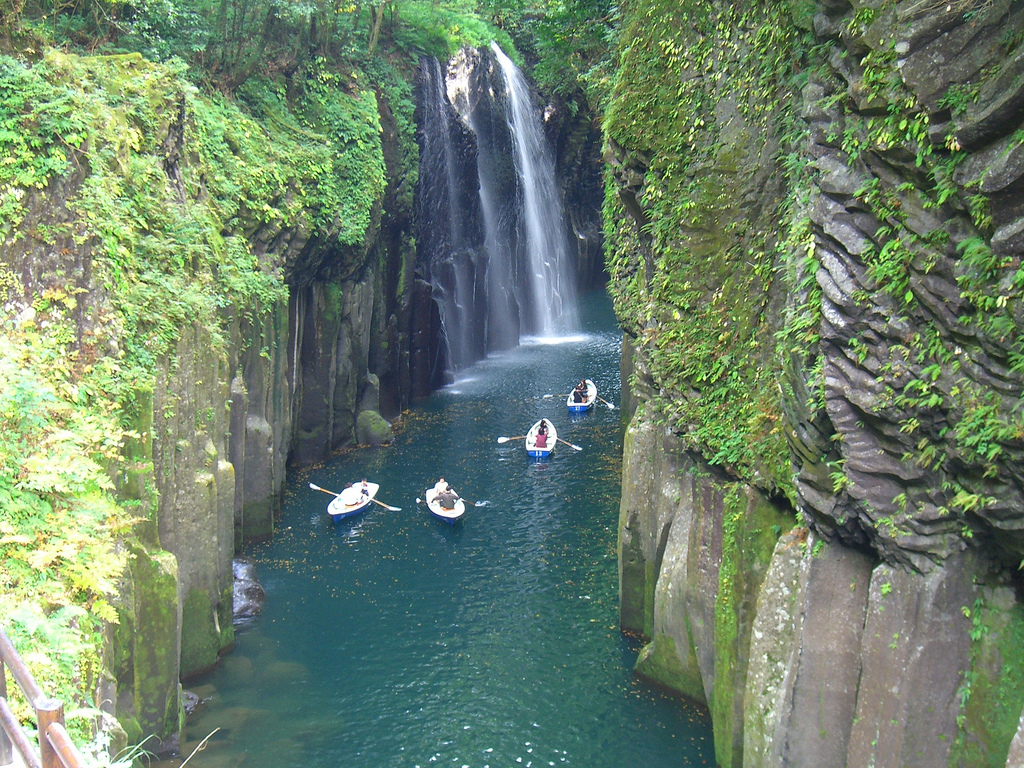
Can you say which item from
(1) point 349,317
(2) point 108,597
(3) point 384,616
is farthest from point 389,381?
(2) point 108,597

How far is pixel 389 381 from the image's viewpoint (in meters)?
32.2

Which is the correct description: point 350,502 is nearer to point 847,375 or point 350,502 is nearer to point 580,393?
point 580,393

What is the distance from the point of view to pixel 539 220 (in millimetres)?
45531

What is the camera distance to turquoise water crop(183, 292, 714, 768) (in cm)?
1355

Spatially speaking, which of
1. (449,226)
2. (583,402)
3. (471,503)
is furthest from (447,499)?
(449,226)

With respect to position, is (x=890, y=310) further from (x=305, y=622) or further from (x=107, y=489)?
(x=305, y=622)

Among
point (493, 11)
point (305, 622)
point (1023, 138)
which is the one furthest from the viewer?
point (493, 11)

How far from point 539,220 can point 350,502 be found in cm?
2616

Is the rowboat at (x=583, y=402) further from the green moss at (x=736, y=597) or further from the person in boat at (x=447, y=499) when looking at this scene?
the green moss at (x=736, y=597)

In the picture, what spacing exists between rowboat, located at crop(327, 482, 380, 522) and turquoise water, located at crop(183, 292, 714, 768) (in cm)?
37

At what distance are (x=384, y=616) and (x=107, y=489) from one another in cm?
811

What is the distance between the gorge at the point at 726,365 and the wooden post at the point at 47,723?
4.75 metres

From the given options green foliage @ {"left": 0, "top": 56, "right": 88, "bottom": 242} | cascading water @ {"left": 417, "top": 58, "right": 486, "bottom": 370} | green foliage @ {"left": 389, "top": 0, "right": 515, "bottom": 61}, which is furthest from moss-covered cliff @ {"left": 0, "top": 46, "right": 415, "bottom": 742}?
cascading water @ {"left": 417, "top": 58, "right": 486, "bottom": 370}

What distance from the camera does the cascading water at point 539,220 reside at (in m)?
41.5
